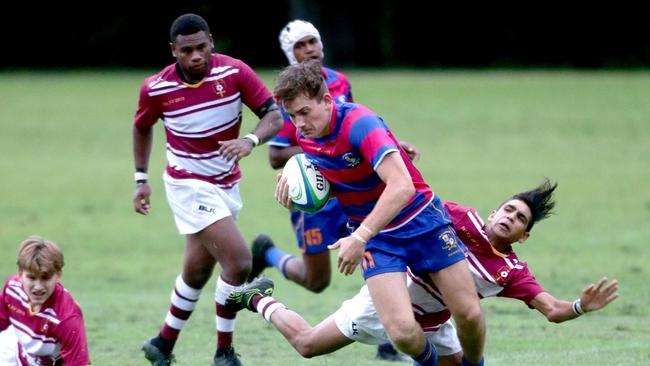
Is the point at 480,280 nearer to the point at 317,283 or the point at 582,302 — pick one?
the point at 582,302

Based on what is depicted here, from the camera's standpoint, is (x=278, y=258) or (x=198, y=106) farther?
(x=278, y=258)

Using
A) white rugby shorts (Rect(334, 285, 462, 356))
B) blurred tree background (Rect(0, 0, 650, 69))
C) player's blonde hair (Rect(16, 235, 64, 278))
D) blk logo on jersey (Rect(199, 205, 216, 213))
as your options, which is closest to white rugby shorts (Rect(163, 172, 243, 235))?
blk logo on jersey (Rect(199, 205, 216, 213))

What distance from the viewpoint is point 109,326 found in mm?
8797

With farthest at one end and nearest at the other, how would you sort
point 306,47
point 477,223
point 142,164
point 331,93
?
point 306,47, point 331,93, point 142,164, point 477,223

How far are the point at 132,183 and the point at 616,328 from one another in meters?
11.2

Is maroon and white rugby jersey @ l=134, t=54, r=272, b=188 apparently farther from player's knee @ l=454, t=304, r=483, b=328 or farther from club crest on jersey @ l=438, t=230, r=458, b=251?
player's knee @ l=454, t=304, r=483, b=328

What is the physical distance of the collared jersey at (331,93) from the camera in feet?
26.5

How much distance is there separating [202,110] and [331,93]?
1.14 metres

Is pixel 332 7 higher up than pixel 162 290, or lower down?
lower down

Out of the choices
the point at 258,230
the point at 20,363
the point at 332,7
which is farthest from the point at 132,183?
the point at 332,7

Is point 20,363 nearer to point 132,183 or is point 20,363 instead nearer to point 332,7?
point 132,183

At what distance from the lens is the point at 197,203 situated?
7156 mm

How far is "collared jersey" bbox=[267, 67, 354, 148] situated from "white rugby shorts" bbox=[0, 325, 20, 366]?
9.02ft

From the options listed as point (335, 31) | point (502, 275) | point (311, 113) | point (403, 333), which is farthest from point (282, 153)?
point (335, 31)
